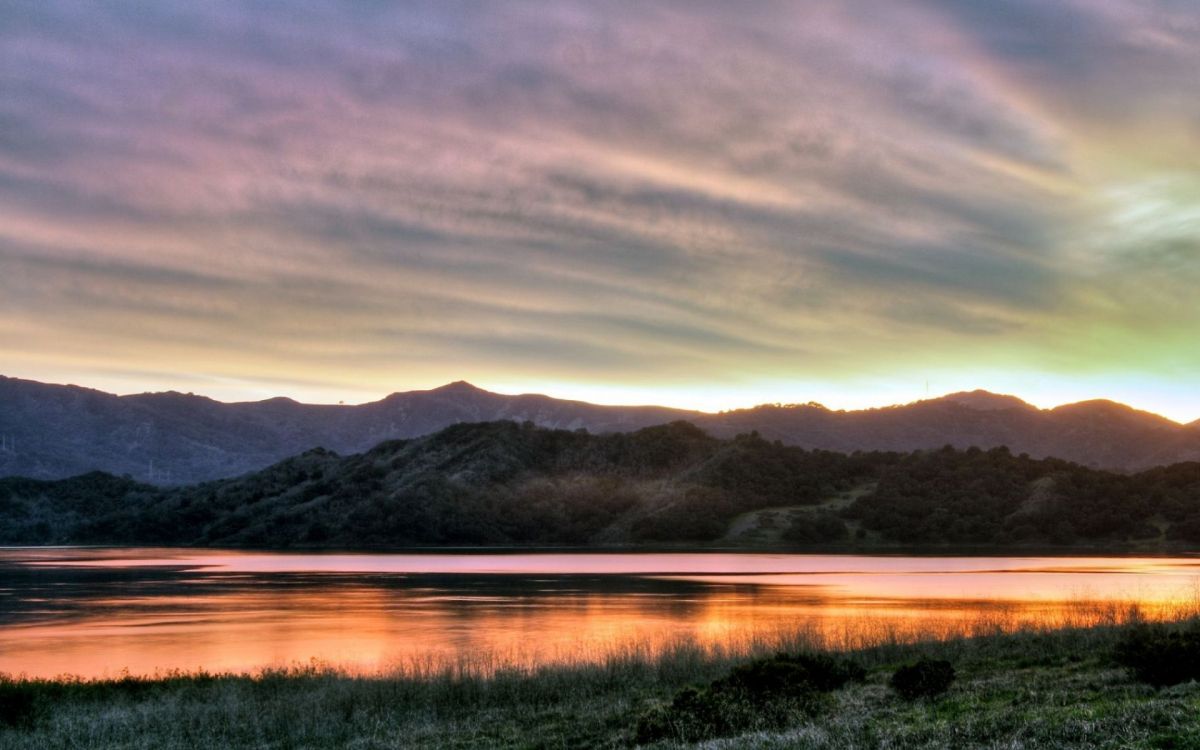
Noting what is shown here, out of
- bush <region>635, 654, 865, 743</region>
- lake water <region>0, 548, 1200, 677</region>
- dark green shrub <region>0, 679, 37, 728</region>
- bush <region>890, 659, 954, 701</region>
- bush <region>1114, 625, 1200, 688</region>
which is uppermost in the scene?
bush <region>1114, 625, 1200, 688</region>

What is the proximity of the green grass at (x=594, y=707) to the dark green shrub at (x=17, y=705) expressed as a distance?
0.24ft

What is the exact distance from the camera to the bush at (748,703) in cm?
2369

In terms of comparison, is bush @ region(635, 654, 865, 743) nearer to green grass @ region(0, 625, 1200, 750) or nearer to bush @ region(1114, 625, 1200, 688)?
green grass @ region(0, 625, 1200, 750)

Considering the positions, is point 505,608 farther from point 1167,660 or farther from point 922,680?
point 1167,660

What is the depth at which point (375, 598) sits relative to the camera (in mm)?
102750

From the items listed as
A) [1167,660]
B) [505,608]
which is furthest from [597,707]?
[505,608]

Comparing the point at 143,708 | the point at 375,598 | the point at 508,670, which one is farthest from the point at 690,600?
the point at 143,708

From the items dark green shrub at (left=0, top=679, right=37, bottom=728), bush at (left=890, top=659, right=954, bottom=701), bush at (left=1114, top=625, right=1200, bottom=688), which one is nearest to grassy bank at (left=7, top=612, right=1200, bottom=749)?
dark green shrub at (left=0, top=679, right=37, bottom=728)

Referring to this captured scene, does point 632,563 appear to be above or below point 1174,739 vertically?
below

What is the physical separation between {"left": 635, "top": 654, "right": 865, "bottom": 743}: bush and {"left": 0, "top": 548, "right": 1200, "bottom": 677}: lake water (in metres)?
13.0

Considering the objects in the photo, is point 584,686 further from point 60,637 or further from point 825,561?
point 825,561

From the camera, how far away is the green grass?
738 inches

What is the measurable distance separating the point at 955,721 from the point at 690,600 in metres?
73.5

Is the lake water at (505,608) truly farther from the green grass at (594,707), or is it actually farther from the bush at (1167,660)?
the bush at (1167,660)
